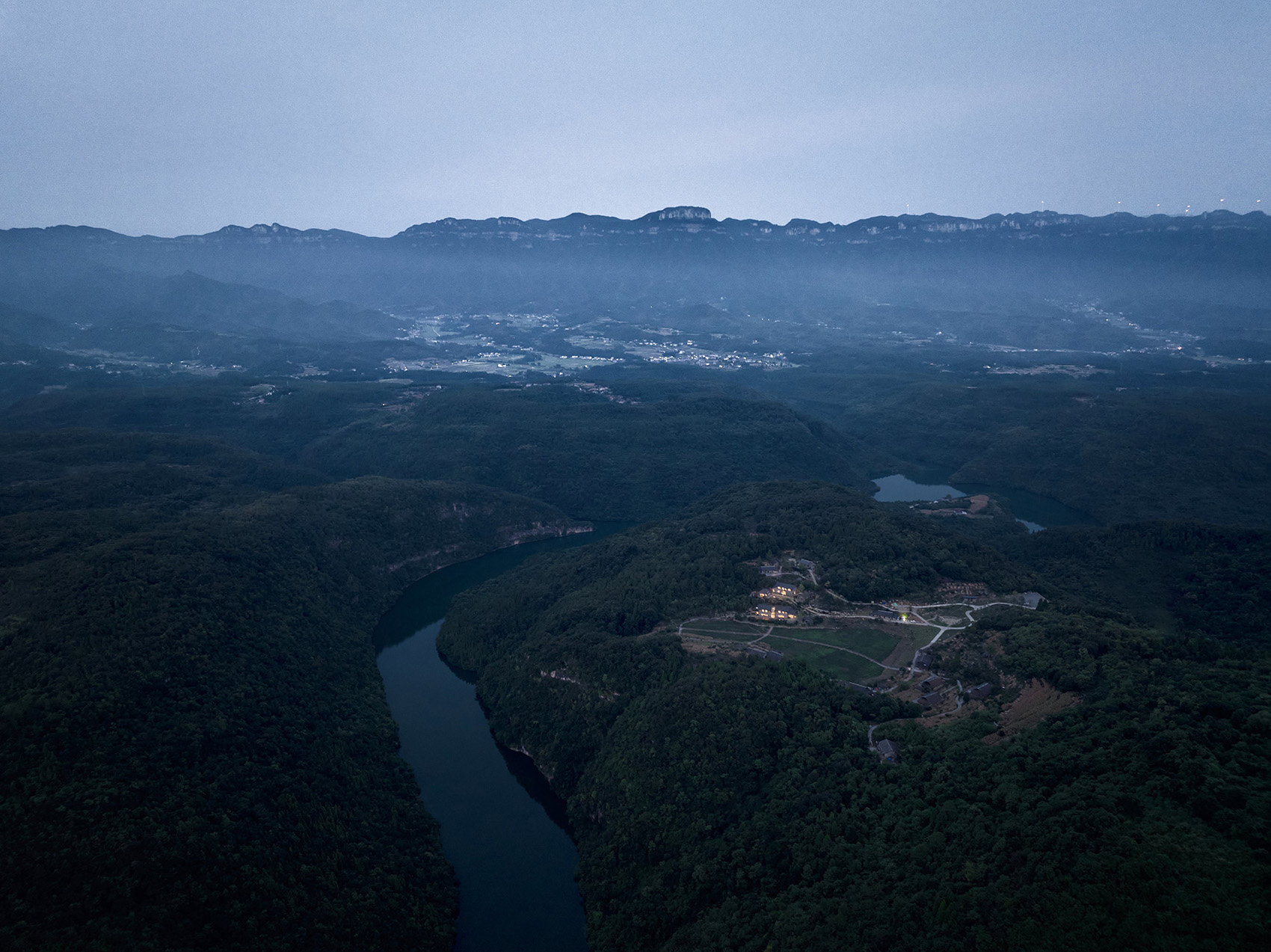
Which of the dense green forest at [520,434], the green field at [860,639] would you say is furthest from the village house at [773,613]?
the dense green forest at [520,434]

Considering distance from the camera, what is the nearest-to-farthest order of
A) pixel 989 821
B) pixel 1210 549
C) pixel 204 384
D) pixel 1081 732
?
pixel 989 821, pixel 1081 732, pixel 1210 549, pixel 204 384

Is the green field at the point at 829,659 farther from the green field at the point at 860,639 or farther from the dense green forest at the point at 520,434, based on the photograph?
the dense green forest at the point at 520,434

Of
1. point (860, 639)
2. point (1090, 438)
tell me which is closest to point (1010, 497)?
point (1090, 438)

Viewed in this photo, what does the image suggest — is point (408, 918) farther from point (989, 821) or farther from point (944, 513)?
point (944, 513)

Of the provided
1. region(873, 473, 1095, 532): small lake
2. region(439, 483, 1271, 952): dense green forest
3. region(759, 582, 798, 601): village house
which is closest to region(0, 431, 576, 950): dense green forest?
region(439, 483, 1271, 952): dense green forest

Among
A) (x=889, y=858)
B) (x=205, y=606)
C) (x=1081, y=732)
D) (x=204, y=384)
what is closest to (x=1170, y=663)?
(x=1081, y=732)

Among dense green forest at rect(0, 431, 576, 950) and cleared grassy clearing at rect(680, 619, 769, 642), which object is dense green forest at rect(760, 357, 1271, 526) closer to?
cleared grassy clearing at rect(680, 619, 769, 642)

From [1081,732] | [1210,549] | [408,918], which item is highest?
[1081,732]

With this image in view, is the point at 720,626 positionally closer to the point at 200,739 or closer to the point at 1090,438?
the point at 200,739
